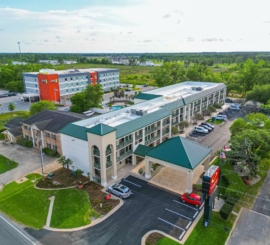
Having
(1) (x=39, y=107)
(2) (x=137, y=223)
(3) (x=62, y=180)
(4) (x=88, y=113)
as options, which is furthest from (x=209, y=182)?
(1) (x=39, y=107)

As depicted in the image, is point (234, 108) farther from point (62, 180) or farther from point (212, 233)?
point (62, 180)

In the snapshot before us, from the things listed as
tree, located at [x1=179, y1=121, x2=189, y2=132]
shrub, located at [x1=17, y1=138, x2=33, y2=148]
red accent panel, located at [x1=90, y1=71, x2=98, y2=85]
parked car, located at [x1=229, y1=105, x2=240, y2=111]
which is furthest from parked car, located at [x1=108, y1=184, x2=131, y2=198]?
red accent panel, located at [x1=90, y1=71, x2=98, y2=85]

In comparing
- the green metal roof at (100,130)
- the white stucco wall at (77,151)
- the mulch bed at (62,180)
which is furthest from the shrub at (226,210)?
the white stucco wall at (77,151)

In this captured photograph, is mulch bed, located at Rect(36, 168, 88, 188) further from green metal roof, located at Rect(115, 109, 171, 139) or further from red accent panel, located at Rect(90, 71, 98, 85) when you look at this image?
red accent panel, located at Rect(90, 71, 98, 85)

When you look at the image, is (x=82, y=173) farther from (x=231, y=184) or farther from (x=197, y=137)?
(x=197, y=137)

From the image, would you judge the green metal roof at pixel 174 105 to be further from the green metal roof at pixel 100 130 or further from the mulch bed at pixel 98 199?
the mulch bed at pixel 98 199

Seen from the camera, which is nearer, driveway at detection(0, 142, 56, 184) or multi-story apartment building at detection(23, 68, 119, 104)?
driveway at detection(0, 142, 56, 184)
